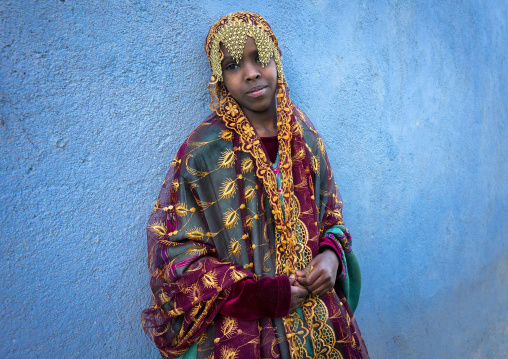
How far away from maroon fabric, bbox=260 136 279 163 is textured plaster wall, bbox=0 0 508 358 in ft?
1.20

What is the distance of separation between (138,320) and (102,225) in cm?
46

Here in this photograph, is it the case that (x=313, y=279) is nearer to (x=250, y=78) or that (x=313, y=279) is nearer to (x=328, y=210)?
(x=328, y=210)

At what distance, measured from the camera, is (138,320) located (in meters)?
1.52

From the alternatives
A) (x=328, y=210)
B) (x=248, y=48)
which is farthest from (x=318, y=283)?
(x=248, y=48)

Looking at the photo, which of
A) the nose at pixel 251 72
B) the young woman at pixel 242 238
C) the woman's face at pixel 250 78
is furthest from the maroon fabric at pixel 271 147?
the nose at pixel 251 72

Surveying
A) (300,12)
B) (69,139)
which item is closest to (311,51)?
(300,12)

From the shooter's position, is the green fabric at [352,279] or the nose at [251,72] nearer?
the nose at [251,72]

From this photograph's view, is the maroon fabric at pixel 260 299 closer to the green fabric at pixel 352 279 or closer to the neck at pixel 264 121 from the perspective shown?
the green fabric at pixel 352 279

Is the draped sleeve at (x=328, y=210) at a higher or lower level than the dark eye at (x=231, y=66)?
lower

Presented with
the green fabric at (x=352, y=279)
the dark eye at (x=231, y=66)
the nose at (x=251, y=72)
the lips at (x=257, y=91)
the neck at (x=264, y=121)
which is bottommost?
the green fabric at (x=352, y=279)

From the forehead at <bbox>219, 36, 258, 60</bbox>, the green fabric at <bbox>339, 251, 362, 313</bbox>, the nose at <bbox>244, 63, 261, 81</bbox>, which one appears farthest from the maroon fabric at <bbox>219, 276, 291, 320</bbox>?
the forehead at <bbox>219, 36, 258, 60</bbox>

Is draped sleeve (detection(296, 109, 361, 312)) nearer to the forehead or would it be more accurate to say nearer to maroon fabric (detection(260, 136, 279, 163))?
maroon fabric (detection(260, 136, 279, 163))

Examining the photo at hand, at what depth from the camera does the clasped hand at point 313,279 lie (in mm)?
1371

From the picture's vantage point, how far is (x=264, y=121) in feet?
5.20
